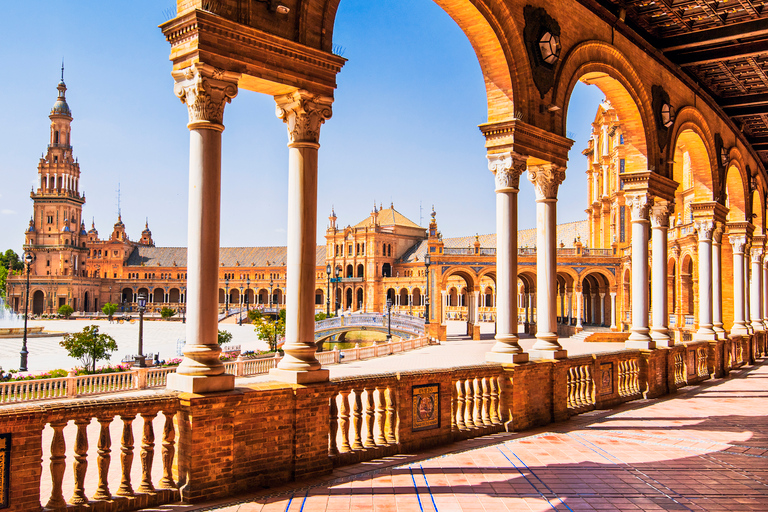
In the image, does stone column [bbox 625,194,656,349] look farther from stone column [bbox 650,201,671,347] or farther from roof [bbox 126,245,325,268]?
roof [bbox 126,245,325,268]

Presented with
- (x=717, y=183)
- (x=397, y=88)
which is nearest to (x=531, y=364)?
(x=717, y=183)

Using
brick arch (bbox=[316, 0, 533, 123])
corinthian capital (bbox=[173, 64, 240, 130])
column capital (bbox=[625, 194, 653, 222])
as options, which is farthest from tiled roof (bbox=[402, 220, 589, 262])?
corinthian capital (bbox=[173, 64, 240, 130])

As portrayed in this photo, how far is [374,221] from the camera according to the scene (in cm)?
9306

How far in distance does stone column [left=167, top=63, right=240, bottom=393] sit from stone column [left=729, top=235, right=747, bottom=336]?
17.2m

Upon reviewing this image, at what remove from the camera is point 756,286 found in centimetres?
2077

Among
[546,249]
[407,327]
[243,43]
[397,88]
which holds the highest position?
[397,88]

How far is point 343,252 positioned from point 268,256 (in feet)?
51.6

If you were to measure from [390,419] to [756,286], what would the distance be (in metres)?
18.9

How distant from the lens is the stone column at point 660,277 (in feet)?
40.5

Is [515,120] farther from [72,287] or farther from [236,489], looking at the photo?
[72,287]

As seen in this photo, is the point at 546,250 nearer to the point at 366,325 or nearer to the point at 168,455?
the point at 168,455

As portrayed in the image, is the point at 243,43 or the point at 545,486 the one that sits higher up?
the point at 243,43

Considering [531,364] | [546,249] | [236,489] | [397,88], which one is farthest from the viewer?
[397,88]

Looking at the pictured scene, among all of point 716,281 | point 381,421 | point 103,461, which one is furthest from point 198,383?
point 716,281
